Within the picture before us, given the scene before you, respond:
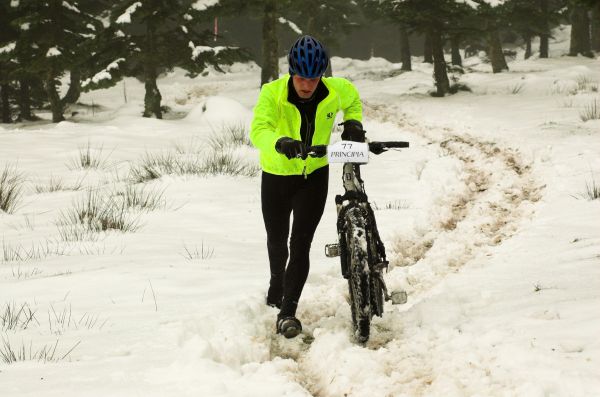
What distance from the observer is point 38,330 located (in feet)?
11.4

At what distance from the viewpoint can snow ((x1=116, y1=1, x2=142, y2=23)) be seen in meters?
15.3

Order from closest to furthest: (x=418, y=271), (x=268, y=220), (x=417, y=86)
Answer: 1. (x=268, y=220)
2. (x=418, y=271)
3. (x=417, y=86)

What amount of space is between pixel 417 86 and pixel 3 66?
15.6 metres

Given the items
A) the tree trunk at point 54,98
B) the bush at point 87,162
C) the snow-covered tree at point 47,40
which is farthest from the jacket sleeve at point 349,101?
the tree trunk at point 54,98

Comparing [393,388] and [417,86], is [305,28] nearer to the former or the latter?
[417,86]

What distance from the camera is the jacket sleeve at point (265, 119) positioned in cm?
347

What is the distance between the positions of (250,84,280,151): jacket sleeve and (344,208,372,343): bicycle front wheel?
737 mm

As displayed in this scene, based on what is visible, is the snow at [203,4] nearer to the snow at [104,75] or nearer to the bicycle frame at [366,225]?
the snow at [104,75]

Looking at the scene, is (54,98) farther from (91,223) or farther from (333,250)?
(333,250)

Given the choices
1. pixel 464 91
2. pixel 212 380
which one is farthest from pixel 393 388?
pixel 464 91

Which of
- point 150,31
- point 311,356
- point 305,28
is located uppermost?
point 305,28

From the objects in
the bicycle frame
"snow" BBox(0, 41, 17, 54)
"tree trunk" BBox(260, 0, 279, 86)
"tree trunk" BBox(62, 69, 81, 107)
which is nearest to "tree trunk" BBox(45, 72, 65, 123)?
"snow" BBox(0, 41, 17, 54)

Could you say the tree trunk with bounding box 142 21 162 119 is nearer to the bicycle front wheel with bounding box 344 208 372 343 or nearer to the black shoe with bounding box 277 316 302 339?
the black shoe with bounding box 277 316 302 339

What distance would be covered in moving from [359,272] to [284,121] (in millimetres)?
1153
